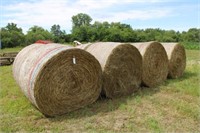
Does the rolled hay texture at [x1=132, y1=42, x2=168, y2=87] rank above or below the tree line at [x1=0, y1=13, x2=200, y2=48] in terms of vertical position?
below

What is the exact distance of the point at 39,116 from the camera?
4.96 m

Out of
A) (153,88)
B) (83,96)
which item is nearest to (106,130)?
(83,96)

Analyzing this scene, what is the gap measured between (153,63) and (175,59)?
1274 millimetres

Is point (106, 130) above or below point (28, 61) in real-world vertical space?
below

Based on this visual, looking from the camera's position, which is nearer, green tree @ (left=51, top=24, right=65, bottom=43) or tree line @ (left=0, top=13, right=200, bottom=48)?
tree line @ (left=0, top=13, right=200, bottom=48)

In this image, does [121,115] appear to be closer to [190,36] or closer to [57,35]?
[57,35]

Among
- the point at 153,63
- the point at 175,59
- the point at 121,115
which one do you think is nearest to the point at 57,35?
the point at 175,59

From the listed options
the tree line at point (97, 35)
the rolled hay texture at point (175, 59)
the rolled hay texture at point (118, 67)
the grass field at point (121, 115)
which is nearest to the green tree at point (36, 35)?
the tree line at point (97, 35)

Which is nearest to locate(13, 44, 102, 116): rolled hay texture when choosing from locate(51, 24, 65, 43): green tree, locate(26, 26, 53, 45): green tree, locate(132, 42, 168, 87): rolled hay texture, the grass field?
the grass field

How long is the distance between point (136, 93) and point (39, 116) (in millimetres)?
2503

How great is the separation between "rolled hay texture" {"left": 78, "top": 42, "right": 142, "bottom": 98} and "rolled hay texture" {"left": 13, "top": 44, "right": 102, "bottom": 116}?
380mm

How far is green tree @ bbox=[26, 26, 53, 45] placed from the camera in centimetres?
3604

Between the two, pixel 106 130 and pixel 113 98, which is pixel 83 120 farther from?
pixel 113 98

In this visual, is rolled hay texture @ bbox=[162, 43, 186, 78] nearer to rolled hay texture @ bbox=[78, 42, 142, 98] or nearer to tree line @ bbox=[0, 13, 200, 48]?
rolled hay texture @ bbox=[78, 42, 142, 98]
